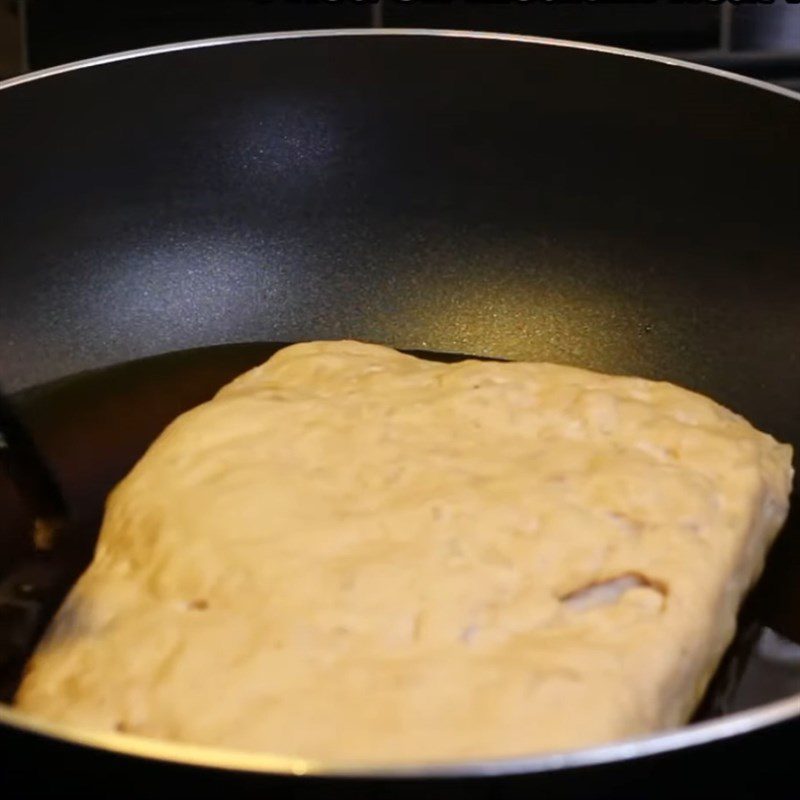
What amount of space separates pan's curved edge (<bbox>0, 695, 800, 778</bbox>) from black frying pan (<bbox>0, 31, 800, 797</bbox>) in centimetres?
53

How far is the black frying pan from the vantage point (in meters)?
1.07

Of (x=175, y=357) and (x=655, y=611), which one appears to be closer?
(x=655, y=611)

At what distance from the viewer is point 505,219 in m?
1.16

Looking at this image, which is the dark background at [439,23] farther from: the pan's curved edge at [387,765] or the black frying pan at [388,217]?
the pan's curved edge at [387,765]

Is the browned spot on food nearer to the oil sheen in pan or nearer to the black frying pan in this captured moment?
the oil sheen in pan

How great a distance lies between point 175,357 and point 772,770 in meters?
0.69

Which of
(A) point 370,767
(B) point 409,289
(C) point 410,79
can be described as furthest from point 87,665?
(C) point 410,79

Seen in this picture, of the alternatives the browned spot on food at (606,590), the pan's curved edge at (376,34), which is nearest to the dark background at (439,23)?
the pan's curved edge at (376,34)

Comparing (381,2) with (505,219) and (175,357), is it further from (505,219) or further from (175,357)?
(175,357)

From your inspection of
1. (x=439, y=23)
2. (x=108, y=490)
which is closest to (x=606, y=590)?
(x=108, y=490)

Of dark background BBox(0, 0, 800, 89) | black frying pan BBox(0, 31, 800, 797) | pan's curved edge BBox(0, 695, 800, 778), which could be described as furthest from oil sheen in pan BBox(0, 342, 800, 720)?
dark background BBox(0, 0, 800, 89)

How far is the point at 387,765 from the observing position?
497mm

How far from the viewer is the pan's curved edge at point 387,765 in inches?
19.2

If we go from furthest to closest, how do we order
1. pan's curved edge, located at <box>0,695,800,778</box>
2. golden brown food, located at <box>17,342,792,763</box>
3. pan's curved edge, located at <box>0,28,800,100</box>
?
pan's curved edge, located at <box>0,28,800,100</box> → golden brown food, located at <box>17,342,792,763</box> → pan's curved edge, located at <box>0,695,800,778</box>
